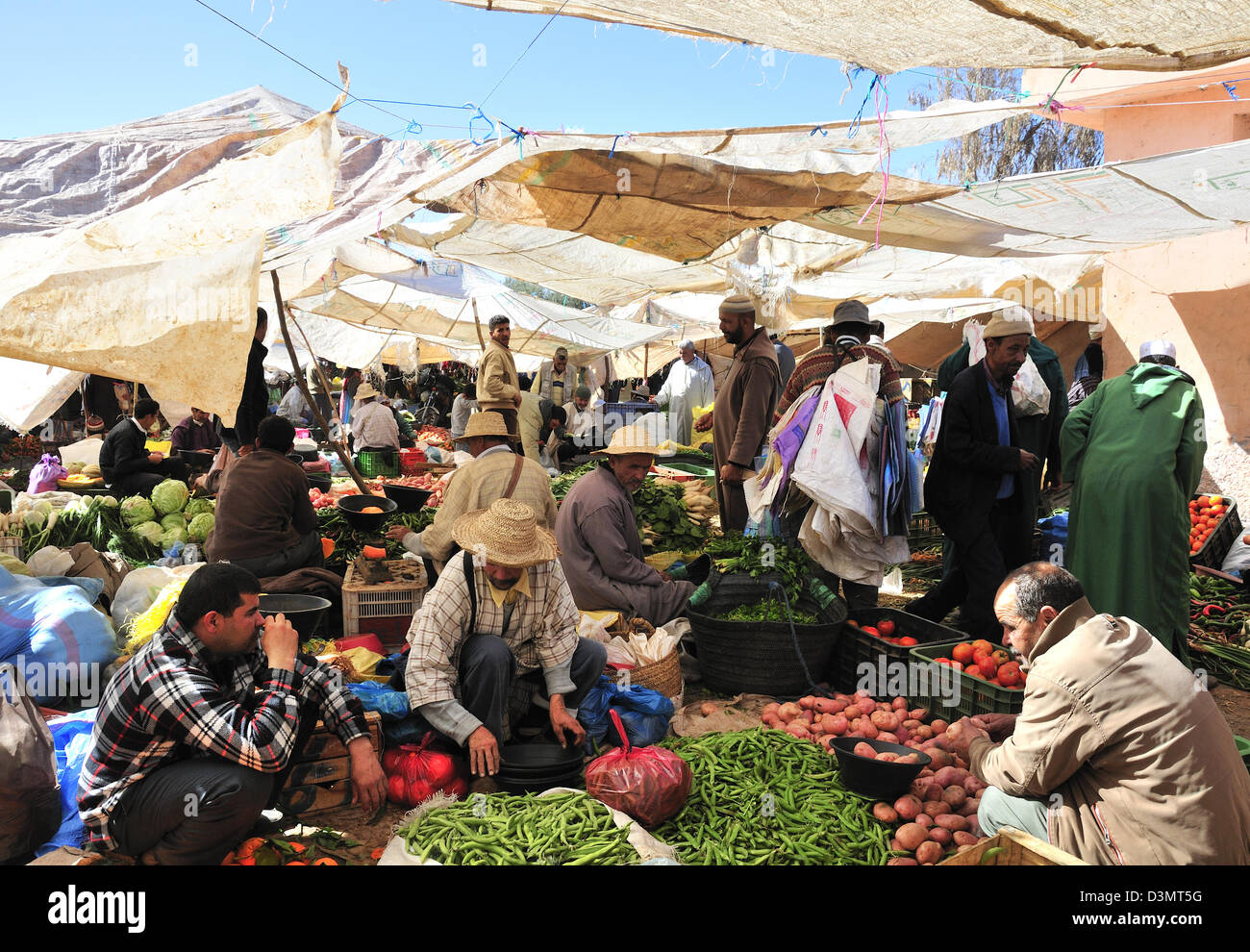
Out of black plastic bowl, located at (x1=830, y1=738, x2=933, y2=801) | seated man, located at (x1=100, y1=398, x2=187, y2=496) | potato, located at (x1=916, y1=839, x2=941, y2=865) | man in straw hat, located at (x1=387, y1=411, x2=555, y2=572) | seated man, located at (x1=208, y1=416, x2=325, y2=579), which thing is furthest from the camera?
seated man, located at (x1=100, y1=398, x2=187, y2=496)

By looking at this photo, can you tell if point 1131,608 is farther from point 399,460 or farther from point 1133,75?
point 399,460

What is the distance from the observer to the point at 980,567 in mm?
5133

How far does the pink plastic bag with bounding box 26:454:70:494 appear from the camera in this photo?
28.6 ft

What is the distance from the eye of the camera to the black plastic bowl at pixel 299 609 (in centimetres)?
456

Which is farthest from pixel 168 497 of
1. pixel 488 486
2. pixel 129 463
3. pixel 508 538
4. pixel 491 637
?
pixel 508 538

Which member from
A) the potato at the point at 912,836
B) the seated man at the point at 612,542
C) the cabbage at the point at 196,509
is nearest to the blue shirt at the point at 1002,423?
the seated man at the point at 612,542

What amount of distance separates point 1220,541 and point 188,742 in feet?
24.8

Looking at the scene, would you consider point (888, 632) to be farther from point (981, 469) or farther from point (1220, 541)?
point (1220, 541)

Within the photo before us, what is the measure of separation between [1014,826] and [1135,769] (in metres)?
0.67

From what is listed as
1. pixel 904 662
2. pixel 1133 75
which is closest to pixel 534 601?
pixel 904 662

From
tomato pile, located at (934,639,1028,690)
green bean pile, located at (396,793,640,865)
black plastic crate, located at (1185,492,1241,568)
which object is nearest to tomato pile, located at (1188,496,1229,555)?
black plastic crate, located at (1185,492,1241,568)

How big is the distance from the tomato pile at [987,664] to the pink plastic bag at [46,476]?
8.57 meters

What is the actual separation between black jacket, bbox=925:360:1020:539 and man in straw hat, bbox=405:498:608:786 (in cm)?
262

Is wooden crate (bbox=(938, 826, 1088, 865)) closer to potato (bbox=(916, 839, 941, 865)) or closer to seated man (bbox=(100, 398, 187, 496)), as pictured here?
potato (bbox=(916, 839, 941, 865))
